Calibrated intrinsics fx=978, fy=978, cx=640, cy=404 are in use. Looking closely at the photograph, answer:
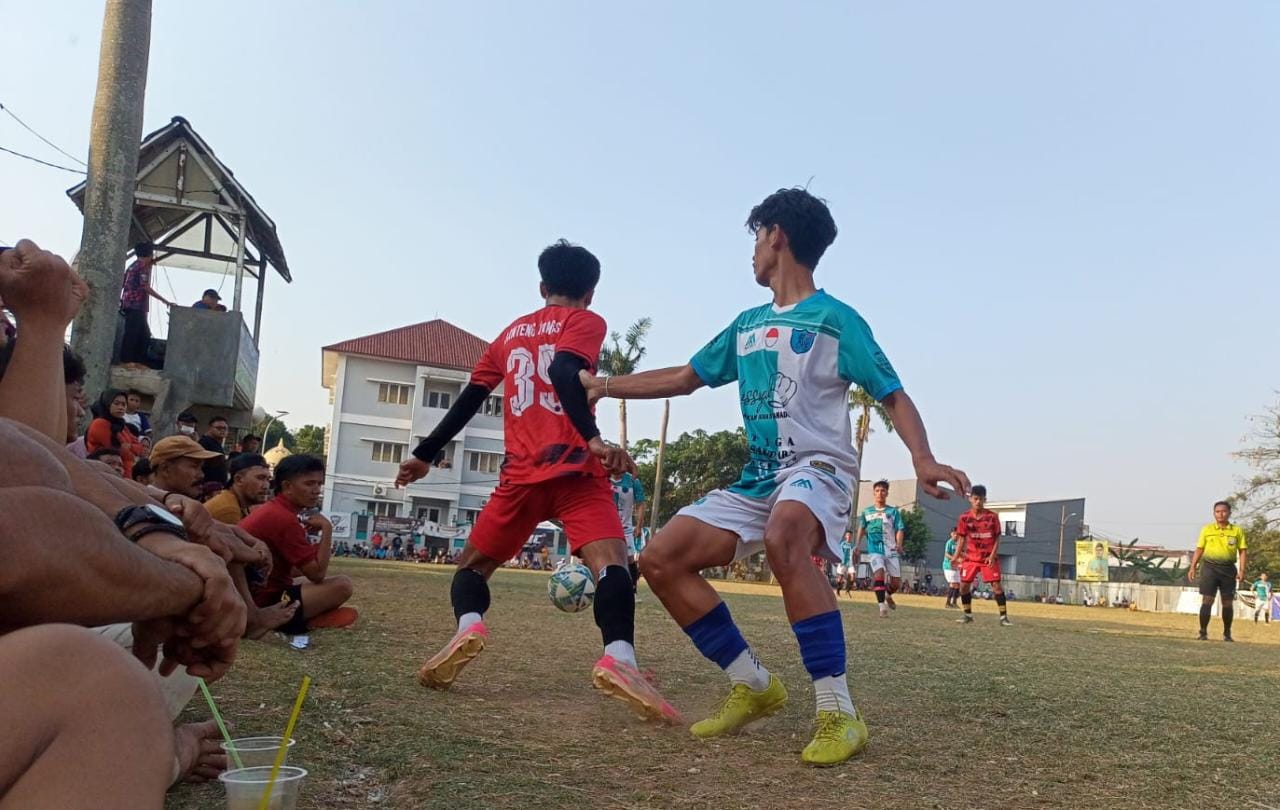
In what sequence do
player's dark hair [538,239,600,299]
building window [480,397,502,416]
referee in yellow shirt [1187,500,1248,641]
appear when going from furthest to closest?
1. building window [480,397,502,416]
2. referee in yellow shirt [1187,500,1248,641]
3. player's dark hair [538,239,600,299]

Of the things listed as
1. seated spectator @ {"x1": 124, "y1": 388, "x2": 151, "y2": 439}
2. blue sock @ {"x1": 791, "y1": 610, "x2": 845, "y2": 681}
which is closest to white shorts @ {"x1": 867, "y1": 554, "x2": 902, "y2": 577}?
seated spectator @ {"x1": 124, "y1": 388, "x2": 151, "y2": 439}

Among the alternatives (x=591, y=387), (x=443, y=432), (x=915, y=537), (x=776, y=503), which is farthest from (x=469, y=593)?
(x=915, y=537)

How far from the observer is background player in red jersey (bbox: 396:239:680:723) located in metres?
4.02

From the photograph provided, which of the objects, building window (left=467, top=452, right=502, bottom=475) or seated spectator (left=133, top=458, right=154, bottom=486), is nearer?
seated spectator (left=133, top=458, right=154, bottom=486)

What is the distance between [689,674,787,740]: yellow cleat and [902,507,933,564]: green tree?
208 ft

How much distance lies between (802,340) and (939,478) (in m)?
0.73

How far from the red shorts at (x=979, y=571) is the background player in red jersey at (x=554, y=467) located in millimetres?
11037

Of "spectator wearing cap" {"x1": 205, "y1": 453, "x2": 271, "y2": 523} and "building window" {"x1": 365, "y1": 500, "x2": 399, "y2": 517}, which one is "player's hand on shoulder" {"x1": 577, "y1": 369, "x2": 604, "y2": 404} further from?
"building window" {"x1": 365, "y1": 500, "x2": 399, "y2": 517}

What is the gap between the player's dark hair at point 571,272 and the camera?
4.63m

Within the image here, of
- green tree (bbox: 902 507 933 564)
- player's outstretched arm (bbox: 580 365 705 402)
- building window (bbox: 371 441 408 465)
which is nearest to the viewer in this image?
player's outstretched arm (bbox: 580 365 705 402)

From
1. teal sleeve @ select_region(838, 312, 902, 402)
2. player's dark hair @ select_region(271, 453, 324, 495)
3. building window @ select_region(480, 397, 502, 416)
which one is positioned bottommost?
player's dark hair @ select_region(271, 453, 324, 495)

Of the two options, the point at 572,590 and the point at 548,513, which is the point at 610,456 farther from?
the point at 572,590

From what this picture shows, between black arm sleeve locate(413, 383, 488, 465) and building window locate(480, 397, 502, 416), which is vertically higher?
building window locate(480, 397, 502, 416)

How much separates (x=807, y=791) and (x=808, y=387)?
1.49 metres
